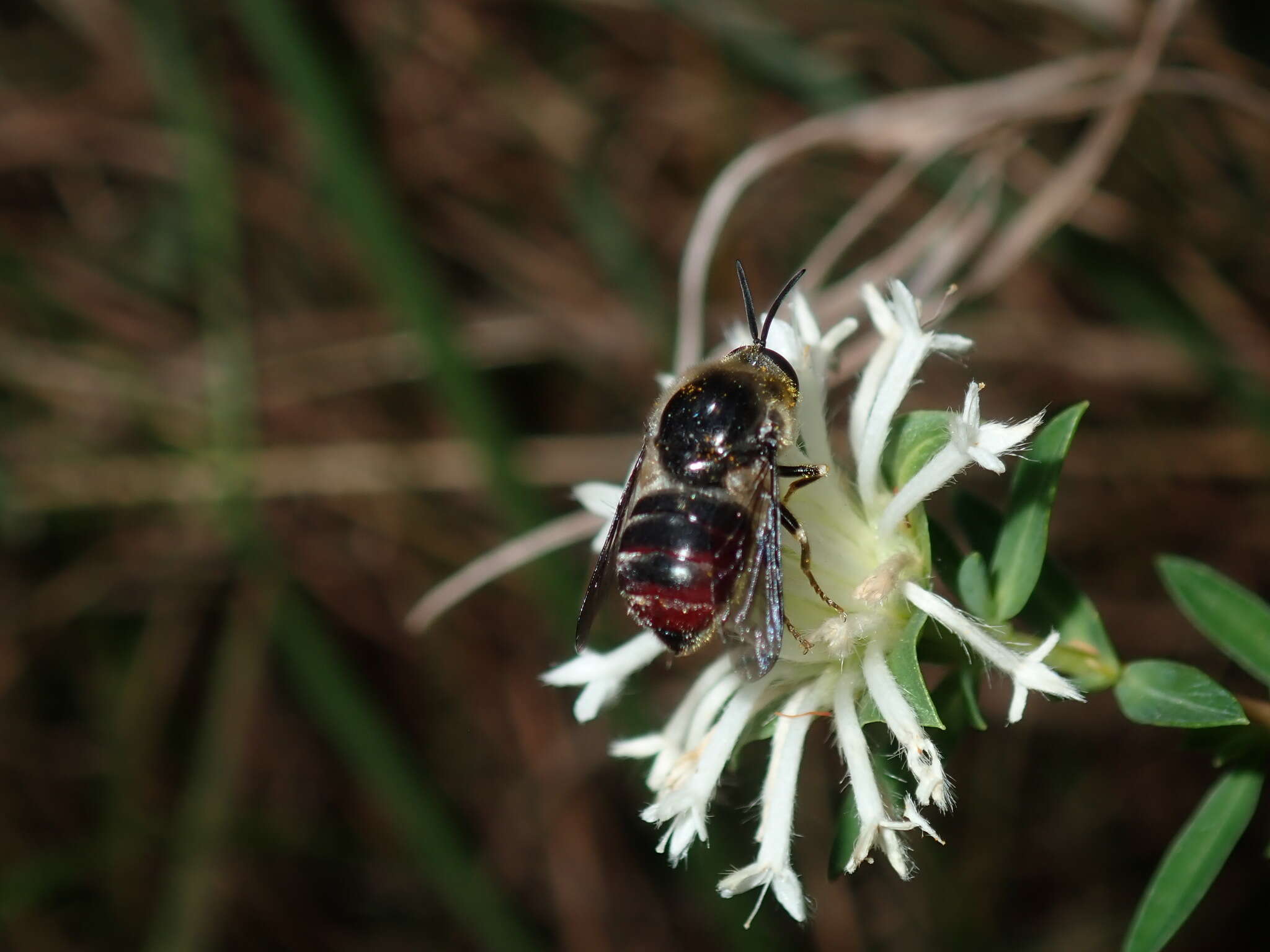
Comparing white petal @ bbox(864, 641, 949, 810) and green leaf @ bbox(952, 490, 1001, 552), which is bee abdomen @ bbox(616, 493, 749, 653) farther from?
green leaf @ bbox(952, 490, 1001, 552)

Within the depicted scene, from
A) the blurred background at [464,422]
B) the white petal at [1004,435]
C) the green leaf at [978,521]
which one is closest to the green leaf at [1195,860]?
the green leaf at [978,521]

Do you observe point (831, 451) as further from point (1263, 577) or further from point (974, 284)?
point (1263, 577)

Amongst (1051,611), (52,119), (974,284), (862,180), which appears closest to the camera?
(1051,611)

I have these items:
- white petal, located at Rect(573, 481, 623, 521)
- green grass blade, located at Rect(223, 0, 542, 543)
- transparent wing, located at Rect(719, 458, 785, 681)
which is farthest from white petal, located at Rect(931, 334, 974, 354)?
green grass blade, located at Rect(223, 0, 542, 543)

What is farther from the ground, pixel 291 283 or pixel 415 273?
pixel 291 283

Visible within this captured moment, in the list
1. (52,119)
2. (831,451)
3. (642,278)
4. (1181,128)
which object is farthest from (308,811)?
(1181,128)
